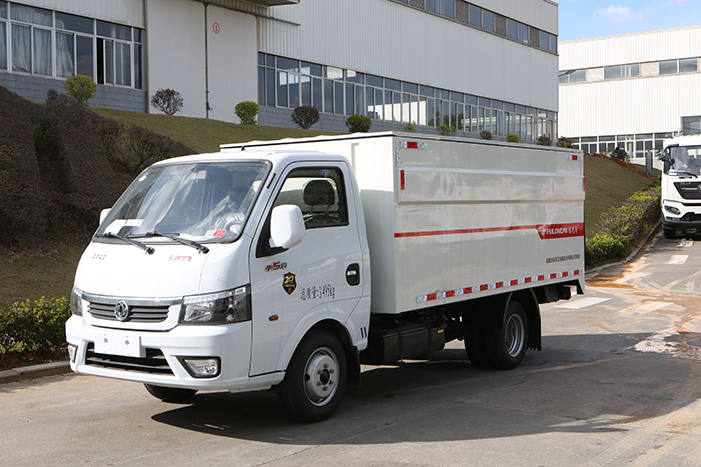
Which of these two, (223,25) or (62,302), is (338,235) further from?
(223,25)

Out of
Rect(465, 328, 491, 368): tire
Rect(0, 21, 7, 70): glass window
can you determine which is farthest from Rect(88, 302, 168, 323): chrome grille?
Rect(0, 21, 7, 70): glass window

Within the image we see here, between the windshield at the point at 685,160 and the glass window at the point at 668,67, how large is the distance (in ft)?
169

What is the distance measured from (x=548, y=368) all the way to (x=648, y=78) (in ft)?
236

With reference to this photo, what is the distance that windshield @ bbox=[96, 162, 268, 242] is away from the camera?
21.3 ft

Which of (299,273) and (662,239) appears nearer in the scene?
(299,273)

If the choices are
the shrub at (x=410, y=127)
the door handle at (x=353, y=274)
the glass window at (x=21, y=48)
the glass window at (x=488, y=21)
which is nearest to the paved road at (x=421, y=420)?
the door handle at (x=353, y=274)

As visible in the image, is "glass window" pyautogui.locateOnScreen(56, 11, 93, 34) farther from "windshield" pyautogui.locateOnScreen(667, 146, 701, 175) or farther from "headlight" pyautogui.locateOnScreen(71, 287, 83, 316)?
"headlight" pyautogui.locateOnScreen(71, 287, 83, 316)

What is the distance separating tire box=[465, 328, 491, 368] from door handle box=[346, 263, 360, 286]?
8.76ft

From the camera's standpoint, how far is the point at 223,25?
32.3 m

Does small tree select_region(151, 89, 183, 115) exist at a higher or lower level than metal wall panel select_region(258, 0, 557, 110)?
lower

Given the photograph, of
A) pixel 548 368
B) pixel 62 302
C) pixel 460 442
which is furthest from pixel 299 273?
pixel 62 302

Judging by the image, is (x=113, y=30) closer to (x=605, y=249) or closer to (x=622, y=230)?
(x=605, y=249)

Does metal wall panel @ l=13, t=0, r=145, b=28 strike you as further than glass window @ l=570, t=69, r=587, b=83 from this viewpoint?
No

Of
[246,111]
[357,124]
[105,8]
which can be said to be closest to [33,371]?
[105,8]
